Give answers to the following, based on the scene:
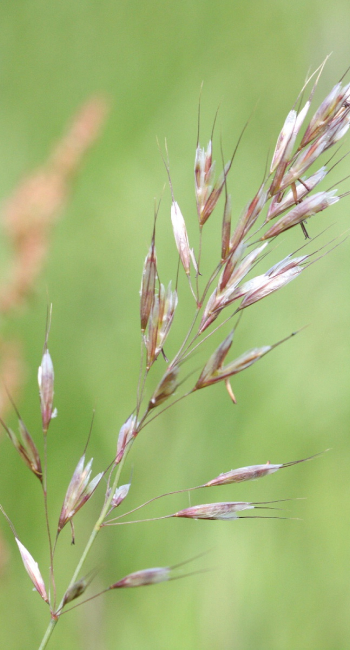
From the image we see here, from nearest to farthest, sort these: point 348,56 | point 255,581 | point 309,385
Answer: point 255,581 < point 309,385 < point 348,56

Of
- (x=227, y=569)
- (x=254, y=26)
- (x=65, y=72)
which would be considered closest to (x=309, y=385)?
(x=227, y=569)

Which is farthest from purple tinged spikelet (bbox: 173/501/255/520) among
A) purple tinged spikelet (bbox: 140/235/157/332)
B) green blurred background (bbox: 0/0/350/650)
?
green blurred background (bbox: 0/0/350/650)

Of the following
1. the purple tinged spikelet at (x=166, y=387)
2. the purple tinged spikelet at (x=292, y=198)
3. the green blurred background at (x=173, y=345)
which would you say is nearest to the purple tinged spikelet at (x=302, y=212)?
the purple tinged spikelet at (x=292, y=198)

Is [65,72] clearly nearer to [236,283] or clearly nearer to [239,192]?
[239,192]

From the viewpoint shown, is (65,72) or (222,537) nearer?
(222,537)

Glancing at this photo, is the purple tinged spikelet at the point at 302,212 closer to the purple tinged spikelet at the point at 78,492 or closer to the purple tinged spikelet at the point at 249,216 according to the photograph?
the purple tinged spikelet at the point at 249,216

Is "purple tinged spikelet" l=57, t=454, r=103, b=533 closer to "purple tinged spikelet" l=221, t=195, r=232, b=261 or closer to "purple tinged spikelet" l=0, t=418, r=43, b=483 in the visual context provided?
"purple tinged spikelet" l=0, t=418, r=43, b=483
